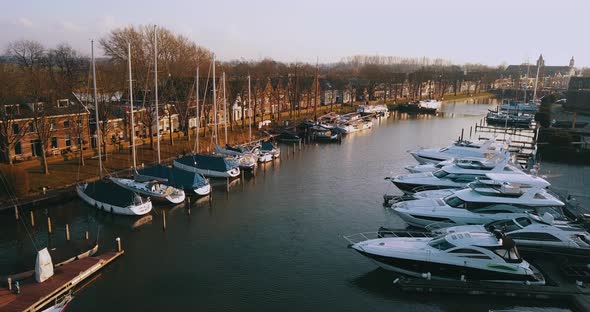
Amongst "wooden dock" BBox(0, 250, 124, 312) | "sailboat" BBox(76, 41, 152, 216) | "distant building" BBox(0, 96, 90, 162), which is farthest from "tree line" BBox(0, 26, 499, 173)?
"wooden dock" BBox(0, 250, 124, 312)

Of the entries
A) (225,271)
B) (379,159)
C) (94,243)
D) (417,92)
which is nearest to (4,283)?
(94,243)

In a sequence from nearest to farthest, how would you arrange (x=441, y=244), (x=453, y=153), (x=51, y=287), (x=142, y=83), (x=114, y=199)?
(x=51, y=287)
(x=441, y=244)
(x=114, y=199)
(x=453, y=153)
(x=142, y=83)

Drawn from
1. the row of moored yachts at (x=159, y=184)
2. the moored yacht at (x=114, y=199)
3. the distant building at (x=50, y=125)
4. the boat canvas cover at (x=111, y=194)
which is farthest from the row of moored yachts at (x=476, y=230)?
the distant building at (x=50, y=125)

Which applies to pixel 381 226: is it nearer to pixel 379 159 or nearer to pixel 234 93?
pixel 379 159

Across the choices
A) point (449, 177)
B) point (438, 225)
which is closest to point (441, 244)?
point (438, 225)

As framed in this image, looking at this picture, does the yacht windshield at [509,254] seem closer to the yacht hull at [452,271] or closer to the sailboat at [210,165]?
the yacht hull at [452,271]

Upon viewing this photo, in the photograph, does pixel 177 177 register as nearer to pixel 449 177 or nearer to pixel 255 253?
pixel 255 253

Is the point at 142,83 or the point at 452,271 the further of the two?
the point at 142,83

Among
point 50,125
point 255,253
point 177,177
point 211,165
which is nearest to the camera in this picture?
point 255,253
